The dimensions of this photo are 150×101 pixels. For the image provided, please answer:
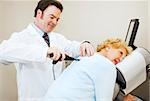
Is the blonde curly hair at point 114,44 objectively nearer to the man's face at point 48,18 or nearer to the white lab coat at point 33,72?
the white lab coat at point 33,72

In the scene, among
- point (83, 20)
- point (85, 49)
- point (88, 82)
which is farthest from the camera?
point (83, 20)

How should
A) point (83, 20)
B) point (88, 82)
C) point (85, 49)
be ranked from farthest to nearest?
point (83, 20) → point (85, 49) → point (88, 82)

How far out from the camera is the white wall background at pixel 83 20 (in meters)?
0.97

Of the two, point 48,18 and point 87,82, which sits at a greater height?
point 48,18

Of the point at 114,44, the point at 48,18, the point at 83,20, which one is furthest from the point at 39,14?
the point at 114,44

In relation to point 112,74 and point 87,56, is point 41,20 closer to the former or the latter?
point 87,56

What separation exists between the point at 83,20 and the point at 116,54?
0.23 m

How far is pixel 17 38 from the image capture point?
845mm

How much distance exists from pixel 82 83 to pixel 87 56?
10 cm

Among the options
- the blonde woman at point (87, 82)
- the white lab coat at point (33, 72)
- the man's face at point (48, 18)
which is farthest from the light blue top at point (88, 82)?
the man's face at point (48, 18)

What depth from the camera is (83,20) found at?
106cm

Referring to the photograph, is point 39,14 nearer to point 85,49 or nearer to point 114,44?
point 85,49

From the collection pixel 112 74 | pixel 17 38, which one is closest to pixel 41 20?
pixel 17 38

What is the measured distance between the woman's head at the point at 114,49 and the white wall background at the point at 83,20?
3.1 inches
